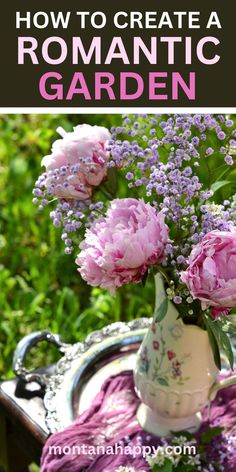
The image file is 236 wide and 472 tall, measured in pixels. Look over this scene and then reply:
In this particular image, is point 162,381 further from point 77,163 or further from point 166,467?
point 77,163

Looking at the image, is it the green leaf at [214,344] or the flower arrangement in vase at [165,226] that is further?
the green leaf at [214,344]

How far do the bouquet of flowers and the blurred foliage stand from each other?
832mm

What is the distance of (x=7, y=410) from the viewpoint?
113 centimetres

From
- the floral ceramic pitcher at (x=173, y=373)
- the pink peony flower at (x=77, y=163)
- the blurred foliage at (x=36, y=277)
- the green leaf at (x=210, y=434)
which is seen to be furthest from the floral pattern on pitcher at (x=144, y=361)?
the blurred foliage at (x=36, y=277)

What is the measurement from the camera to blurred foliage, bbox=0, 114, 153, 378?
171cm

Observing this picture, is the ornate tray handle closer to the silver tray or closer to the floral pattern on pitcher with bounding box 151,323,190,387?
the silver tray

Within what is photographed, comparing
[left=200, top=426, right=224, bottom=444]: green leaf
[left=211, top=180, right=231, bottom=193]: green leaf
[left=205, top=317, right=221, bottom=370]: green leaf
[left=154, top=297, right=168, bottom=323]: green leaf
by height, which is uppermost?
[left=211, top=180, right=231, bottom=193]: green leaf

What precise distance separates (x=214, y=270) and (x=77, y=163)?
0.21m

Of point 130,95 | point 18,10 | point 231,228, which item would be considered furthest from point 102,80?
point 231,228

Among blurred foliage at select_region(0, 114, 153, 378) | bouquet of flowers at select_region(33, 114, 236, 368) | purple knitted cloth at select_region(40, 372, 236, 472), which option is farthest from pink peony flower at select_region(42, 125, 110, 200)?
blurred foliage at select_region(0, 114, 153, 378)

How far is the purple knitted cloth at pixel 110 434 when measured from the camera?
962 mm

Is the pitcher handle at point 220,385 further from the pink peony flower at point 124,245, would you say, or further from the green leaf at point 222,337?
the pink peony flower at point 124,245

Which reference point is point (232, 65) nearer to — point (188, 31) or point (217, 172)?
point (188, 31)

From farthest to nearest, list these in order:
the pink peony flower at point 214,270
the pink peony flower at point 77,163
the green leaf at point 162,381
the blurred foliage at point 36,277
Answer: the blurred foliage at point 36,277 → the green leaf at point 162,381 → the pink peony flower at point 77,163 → the pink peony flower at point 214,270
